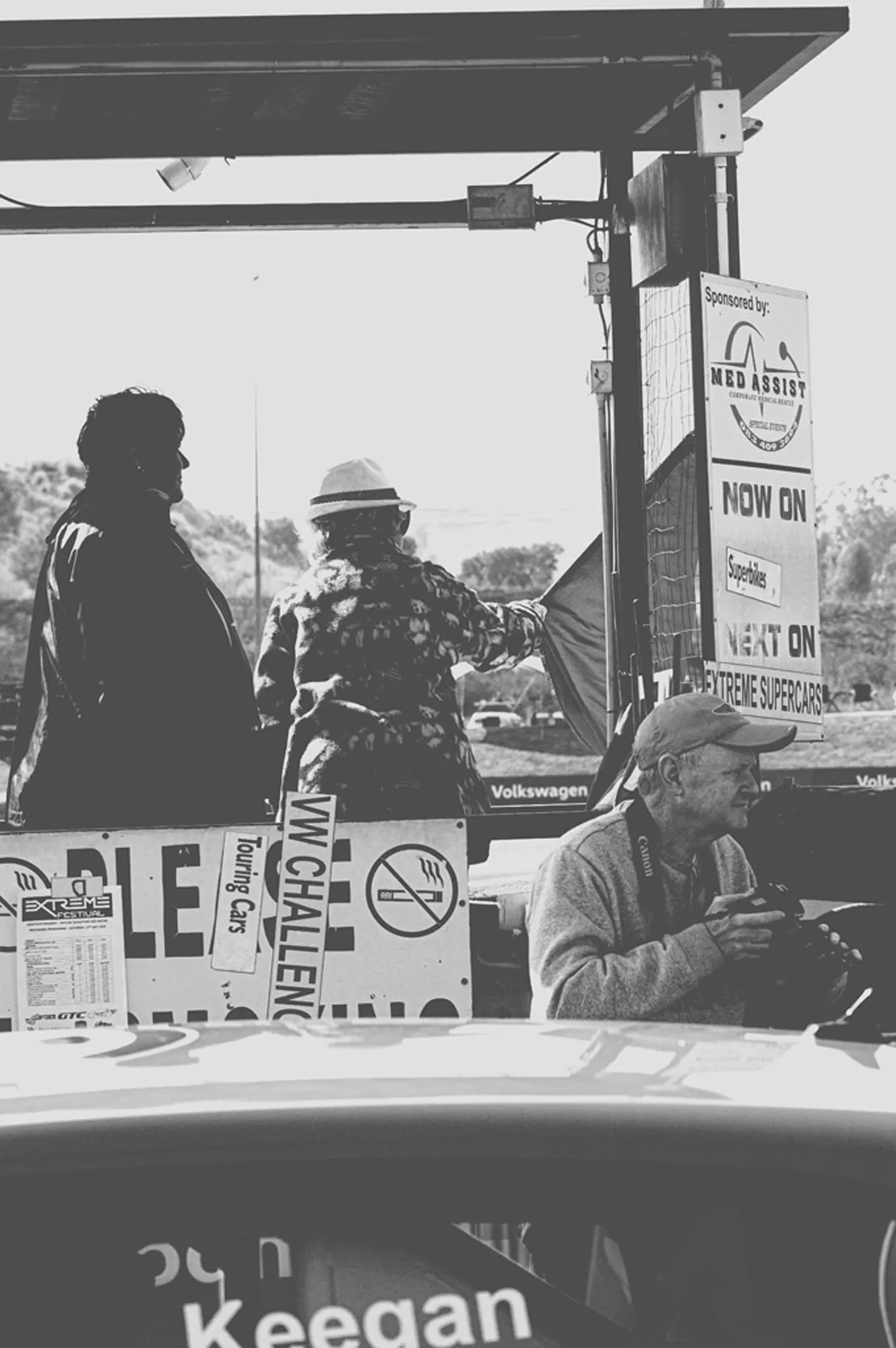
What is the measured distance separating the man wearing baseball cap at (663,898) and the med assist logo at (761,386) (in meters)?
1.43

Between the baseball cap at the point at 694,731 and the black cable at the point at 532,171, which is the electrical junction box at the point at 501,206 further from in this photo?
the baseball cap at the point at 694,731

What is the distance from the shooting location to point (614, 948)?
4430 mm

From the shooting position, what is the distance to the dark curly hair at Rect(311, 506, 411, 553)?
6715 mm

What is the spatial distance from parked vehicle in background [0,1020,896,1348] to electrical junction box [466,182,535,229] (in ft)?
18.7

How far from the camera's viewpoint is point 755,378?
6.02 metres

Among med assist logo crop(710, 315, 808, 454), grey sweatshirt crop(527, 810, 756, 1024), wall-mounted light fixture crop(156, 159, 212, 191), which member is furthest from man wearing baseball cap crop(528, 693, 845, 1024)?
wall-mounted light fixture crop(156, 159, 212, 191)

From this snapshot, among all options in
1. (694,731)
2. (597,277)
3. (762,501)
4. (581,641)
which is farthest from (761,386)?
(581,641)

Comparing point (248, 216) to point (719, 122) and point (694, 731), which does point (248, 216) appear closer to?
point (719, 122)

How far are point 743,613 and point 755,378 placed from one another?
2.26 feet

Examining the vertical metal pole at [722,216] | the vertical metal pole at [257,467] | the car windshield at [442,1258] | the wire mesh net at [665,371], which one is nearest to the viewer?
the car windshield at [442,1258]

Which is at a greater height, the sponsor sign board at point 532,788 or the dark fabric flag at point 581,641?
the dark fabric flag at point 581,641

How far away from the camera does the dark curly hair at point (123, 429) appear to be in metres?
6.15

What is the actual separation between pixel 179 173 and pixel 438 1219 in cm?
589

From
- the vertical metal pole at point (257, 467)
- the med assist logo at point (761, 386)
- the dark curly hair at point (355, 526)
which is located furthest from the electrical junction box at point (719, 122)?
the vertical metal pole at point (257, 467)
